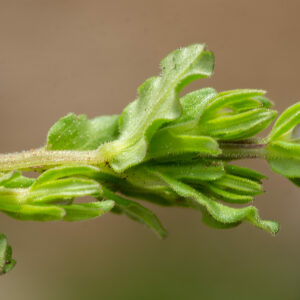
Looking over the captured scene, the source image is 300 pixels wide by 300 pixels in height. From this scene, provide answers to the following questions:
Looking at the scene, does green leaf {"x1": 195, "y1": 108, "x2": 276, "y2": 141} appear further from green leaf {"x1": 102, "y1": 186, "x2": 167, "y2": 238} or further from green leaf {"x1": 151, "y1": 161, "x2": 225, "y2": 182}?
green leaf {"x1": 102, "y1": 186, "x2": 167, "y2": 238}

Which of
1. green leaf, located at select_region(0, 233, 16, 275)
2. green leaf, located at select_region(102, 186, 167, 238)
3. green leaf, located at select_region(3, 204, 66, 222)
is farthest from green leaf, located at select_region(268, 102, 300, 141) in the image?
green leaf, located at select_region(0, 233, 16, 275)

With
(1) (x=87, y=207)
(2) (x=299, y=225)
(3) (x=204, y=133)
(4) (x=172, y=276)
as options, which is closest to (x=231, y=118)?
(3) (x=204, y=133)

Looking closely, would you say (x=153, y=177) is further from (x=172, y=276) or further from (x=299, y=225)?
(x=299, y=225)

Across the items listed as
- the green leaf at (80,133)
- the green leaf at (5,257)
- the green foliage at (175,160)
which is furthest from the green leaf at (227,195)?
the green leaf at (5,257)

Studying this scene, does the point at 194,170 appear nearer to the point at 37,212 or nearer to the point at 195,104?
the point at 195,104

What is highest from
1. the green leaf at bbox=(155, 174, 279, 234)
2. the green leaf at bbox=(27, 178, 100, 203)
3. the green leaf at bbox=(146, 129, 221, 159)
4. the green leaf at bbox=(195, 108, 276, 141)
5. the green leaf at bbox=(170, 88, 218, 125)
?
the green leaf at bbox=(170, 88, 218, 125)

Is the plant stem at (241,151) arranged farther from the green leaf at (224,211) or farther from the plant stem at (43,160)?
the plant stem at (43,160)
